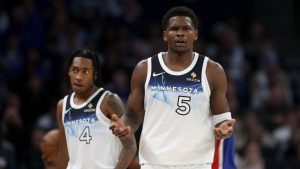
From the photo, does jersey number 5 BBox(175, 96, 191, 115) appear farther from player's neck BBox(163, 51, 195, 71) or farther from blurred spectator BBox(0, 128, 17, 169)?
blurred spectator BBox(0, 128, 17, 169)

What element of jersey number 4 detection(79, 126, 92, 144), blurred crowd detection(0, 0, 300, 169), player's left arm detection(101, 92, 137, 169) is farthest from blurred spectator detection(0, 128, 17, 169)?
player's left arm detection(101, 92, 137, 169)

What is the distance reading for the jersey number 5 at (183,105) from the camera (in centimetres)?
631

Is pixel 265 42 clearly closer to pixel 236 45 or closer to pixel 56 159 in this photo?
pixel 236 45

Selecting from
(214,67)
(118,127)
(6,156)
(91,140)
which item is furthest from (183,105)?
(6,156)

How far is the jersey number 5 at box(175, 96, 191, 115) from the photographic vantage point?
20.7ft

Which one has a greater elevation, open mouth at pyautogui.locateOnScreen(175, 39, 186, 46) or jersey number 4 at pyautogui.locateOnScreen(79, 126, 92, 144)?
open mouth at pyautogui.locateOnScreen(175, 39, 186, 46)

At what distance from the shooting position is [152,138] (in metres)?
6.35

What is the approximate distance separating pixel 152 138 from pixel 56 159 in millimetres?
1710

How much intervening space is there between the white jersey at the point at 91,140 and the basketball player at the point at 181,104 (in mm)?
715

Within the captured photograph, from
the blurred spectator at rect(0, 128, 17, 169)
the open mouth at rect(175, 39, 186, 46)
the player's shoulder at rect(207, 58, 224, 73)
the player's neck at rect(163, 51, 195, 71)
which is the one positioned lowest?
the blurred spectator at rect(0, 128, 17, 169)

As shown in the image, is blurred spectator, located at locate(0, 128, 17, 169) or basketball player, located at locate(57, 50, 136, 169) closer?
basketball player, located at locate(57, 50, 136, 169)

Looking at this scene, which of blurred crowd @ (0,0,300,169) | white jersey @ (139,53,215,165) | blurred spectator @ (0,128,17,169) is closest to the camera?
white jersey @ (139,53,215,165)

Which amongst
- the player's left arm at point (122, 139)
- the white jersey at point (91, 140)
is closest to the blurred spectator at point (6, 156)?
the white jersey at point (91, 140)

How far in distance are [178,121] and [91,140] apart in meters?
1.04
